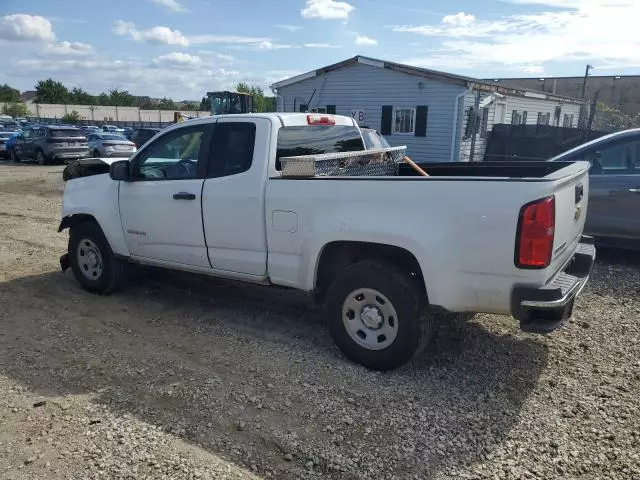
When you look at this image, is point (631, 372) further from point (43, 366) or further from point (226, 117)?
point (43, 366)

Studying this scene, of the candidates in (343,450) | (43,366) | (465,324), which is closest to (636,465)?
(343,450)

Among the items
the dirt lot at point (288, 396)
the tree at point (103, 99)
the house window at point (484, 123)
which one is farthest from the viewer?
the tree at point (103, 99)

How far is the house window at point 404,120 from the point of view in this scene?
20234 millimetres

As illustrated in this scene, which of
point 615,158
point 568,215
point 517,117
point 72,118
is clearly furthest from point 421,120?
point 72,118

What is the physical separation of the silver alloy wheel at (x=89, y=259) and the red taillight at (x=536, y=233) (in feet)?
14.3

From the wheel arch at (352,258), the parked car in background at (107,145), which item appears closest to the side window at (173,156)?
the wheel arch at (352,258)

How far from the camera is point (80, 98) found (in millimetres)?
86375

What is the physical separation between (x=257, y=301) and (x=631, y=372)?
3431mm

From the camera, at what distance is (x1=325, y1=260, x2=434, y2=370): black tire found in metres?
3.64

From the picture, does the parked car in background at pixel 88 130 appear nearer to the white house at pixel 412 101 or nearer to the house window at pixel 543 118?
the white house at pixel 412 101

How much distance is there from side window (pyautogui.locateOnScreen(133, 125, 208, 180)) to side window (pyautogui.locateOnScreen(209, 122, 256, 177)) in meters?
0.18

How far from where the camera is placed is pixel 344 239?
3781mm

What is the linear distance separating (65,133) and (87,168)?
19948 millimetres

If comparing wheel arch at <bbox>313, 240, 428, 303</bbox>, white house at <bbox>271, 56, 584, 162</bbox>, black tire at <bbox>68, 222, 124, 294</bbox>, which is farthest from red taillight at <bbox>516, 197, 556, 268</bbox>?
white house at <bbox>271, 56, 584, 162</bbox>
